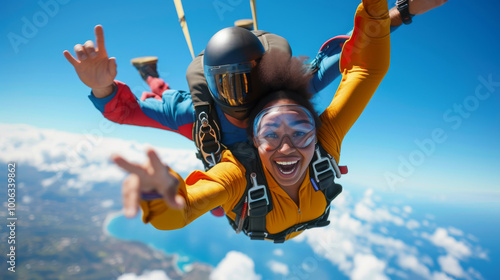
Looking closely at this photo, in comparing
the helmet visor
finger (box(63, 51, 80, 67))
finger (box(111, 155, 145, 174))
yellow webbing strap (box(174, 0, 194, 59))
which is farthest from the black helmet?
finger (box(111, 155, 145, 174))

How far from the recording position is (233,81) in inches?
69.2

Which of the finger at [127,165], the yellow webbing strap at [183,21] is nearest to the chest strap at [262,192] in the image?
the finger at [127,165]

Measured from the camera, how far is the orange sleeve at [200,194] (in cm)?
93

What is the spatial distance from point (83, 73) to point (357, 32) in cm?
198

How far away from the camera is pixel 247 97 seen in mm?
1793

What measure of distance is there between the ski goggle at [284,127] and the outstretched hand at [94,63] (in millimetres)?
1126

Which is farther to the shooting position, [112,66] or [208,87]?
[208,87]

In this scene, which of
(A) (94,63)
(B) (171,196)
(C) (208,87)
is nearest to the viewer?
(B) (171,196)

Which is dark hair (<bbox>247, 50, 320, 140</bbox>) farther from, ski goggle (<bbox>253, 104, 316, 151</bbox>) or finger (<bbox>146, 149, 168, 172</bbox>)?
finger (<bbox>146, 149, 168, 172</bbox>)

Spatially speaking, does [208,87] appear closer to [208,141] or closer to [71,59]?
[208,141]

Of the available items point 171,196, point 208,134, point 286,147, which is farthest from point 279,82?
point 171,196

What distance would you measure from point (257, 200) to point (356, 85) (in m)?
1.16

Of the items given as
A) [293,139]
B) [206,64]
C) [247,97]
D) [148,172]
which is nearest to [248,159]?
[293,139]

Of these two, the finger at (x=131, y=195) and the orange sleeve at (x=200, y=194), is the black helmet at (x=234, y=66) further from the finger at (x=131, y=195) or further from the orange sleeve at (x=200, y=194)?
the finger at (x=131, y=195)
